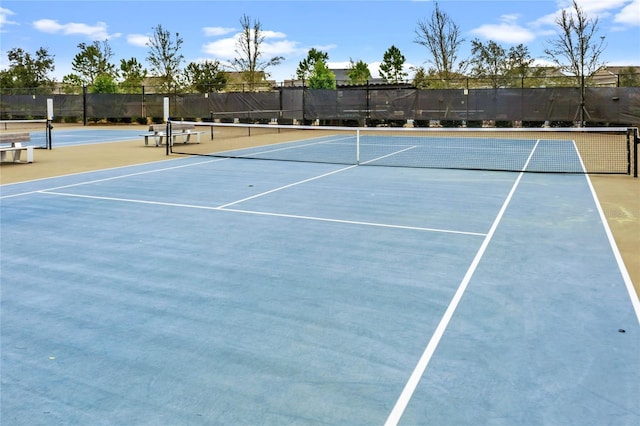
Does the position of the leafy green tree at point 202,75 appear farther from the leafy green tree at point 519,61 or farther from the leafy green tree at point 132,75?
the leafy green tree at point 519,61

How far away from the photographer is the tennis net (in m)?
14.1

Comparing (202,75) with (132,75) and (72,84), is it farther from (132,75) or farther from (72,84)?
(72,84)

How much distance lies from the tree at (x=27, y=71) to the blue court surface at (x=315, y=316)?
4619 centimetres

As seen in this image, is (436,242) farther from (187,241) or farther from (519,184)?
(519,184)

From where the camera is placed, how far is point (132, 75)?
44844 millimetres

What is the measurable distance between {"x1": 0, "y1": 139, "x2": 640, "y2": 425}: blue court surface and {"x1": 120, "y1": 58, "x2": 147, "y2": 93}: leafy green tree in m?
34.6

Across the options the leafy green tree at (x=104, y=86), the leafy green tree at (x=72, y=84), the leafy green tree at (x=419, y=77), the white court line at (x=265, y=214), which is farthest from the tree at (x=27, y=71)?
the white court line at (x=265, y=214)

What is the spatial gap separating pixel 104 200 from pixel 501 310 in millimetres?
6899

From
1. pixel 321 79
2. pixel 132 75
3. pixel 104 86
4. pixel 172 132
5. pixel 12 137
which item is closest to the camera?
pixel 12 137

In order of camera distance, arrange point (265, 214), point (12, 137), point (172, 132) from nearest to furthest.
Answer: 1. point (265, 214)
2. point (12, 137)
3. point (172, 132)

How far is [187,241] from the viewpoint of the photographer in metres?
6.81

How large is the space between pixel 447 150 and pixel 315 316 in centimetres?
1507

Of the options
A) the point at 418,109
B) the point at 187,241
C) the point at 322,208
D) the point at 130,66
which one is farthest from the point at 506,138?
the point at 130,66

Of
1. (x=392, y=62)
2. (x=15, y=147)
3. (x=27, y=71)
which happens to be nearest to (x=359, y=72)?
(x=392, y=62)
